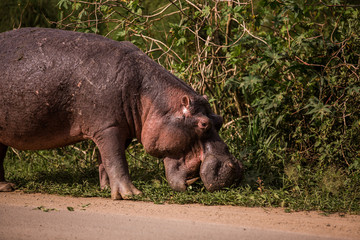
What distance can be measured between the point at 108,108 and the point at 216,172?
124cm

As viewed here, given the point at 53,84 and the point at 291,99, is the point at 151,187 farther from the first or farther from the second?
the point at 291,99

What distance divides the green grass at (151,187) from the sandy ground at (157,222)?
0.20m

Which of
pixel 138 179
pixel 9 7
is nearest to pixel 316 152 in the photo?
pixel 138 179

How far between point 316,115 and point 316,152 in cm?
63

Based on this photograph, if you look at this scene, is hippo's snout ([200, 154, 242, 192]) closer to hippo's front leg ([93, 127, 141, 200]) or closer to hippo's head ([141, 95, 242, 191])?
hippo's head ([141, 95, 242, 191])

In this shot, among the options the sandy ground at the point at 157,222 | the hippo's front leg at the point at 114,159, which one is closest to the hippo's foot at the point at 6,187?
the sandy ground at the point at 157,222

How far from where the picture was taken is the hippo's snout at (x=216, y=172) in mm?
4867

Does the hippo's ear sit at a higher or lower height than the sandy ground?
higher

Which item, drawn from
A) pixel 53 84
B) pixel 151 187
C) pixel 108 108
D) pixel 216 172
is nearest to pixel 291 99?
pixel 216 172

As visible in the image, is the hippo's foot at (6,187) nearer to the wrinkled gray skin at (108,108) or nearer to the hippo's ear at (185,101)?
the wrinkled gray skin at (108,108)

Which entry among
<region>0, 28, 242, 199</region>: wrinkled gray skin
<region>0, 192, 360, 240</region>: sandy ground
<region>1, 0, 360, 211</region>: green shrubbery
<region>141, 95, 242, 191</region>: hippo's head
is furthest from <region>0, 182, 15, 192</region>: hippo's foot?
<region>141, 95, 242, 191</region>: hippo's head

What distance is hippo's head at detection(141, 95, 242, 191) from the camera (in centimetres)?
489

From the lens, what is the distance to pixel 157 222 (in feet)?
12.1

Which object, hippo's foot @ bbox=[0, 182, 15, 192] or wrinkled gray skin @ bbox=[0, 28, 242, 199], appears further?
hippo's foot @ bbox=[0, 182, 15, 192]
